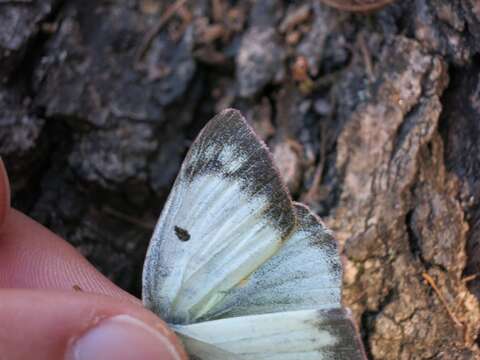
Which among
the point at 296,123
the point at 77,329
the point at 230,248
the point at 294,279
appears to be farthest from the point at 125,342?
the point at 296,123

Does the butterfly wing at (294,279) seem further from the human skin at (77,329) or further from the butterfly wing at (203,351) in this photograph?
the human skin at (77,329)

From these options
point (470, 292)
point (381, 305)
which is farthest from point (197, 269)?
point (470, 292)

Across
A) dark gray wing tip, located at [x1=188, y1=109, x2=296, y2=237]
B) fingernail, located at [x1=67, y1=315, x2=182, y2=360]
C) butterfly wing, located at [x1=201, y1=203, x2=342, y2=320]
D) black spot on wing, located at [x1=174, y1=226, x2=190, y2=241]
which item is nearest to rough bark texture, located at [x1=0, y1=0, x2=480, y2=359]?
butterfly wing, located at [x1=201, y1=203, x2=342, y2=320]

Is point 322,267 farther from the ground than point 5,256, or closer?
farther from the ground

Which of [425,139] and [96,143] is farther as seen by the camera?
[96,143]

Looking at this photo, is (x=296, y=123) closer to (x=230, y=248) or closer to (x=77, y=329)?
(x=230, y=248)

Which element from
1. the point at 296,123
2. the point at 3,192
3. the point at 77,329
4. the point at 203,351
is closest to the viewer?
the point at 77,329

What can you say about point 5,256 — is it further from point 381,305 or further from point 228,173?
point 381,305

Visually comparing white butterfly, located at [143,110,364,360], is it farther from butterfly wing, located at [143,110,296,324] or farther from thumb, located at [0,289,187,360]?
thumb, located at [0,289,187,360]
